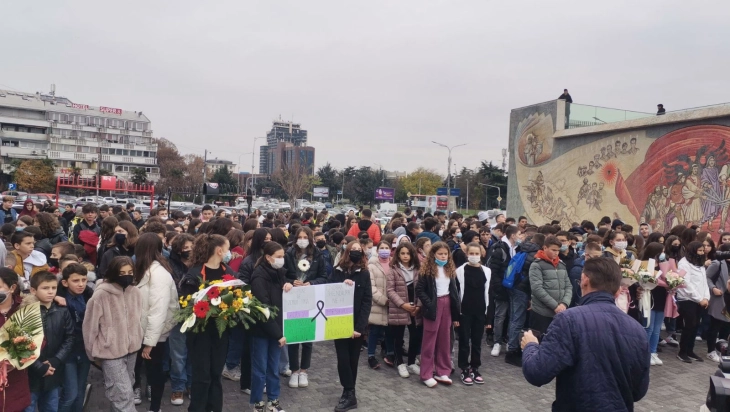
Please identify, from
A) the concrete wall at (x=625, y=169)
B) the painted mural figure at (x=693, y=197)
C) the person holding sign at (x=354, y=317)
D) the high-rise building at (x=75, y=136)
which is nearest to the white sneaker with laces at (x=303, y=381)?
the person holding sign at (x=354, y=317)

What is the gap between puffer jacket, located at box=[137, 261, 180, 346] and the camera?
16.6ft

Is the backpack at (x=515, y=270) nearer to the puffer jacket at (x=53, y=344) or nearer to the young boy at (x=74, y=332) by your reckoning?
the young boy at (x=74, y=332)

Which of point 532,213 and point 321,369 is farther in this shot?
point 532,213

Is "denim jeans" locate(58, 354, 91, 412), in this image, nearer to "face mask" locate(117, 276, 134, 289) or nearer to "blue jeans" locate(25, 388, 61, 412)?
"blue jeans" locate(25, 388, 61, 412)

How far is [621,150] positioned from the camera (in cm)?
1975

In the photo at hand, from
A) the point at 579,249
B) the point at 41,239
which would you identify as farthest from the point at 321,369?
the point at 579,249

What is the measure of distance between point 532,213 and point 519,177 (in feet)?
7.31

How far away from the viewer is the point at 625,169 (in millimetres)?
19484

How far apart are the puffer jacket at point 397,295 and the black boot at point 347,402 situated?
1408mm

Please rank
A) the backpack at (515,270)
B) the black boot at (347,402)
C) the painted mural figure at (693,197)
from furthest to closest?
the painted mural figure at (693,197), the backpack at (515,270), the black boot at (347,402)

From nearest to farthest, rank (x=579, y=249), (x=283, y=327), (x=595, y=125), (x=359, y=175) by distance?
(x=283, y=327) → (x=579, y=249) → (x=595, y=125) → (x=359, y=175)

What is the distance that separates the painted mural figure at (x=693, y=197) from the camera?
16.5 metres

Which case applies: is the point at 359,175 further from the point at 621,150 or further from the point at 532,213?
the point at 621,150

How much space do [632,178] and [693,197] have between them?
2.62 m
